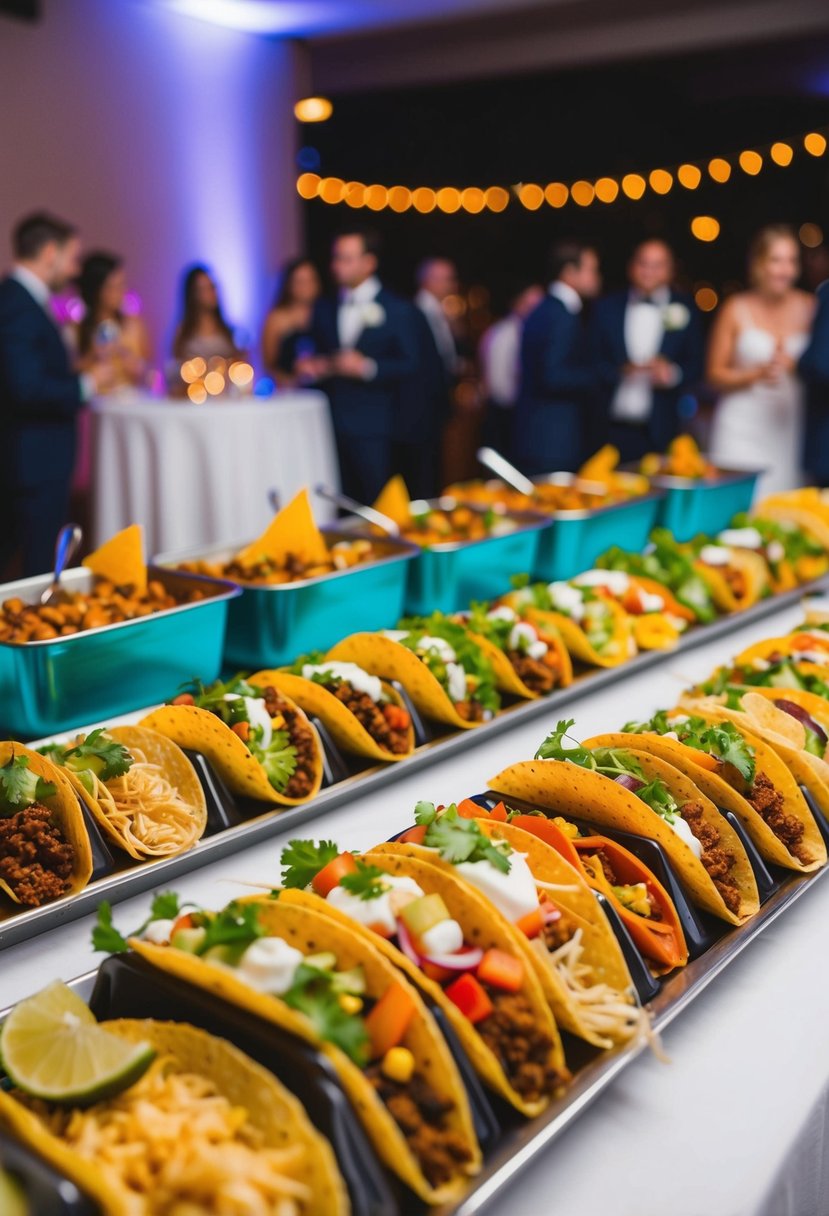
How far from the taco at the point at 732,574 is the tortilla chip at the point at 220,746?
4.84 feet

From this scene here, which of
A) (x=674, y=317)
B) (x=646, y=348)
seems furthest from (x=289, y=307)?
(x=674, y=317)

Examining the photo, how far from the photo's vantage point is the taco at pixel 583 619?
8.10 ft

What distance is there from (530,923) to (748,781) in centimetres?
53

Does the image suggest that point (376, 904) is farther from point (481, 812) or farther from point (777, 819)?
point (777, 819)

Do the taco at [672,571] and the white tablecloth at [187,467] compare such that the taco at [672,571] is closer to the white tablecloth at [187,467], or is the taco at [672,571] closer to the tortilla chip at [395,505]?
the tortilla chip at [395,505]

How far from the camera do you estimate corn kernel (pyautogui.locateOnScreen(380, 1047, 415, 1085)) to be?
1.04 metres

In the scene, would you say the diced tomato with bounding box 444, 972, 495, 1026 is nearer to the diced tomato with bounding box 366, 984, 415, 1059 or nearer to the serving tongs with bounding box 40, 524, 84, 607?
the diced tomato with bounding box 366, 984, 415, 1059

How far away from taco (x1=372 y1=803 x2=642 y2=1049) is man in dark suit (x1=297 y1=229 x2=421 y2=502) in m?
4.99

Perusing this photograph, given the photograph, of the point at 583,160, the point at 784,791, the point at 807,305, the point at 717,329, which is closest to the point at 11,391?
the point at 717,329

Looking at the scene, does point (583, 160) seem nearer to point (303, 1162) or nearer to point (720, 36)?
point (720, 36)

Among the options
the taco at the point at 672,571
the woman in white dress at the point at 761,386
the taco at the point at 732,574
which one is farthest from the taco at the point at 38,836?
the woman in white dress at the point at 761,386

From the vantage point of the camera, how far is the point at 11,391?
4988 mm

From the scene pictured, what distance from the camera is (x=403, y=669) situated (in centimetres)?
211

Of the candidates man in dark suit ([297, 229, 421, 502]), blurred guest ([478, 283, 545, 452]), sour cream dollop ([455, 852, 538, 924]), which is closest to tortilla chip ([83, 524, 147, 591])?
sour cream dollop ([455, 852, 538, 924])
